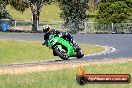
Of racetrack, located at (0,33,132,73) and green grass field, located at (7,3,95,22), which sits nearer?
racetrack, located at (0,33,132,73)

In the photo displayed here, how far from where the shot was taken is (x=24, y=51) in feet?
98.4

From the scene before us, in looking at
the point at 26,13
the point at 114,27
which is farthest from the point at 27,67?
the point at 26,13

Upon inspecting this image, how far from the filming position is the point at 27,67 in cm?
1773

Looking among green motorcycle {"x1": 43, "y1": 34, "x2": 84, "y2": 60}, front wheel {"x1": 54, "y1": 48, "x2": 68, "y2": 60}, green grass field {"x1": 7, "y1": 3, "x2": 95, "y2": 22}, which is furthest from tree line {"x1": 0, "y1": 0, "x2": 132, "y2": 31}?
green motorcycle {"x1": 43, "y1": 34, "x2": 84, "y2": 60}

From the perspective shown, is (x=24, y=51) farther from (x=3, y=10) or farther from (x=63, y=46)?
(x=3, y=10)

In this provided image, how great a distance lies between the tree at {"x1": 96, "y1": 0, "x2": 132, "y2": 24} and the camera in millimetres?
55938

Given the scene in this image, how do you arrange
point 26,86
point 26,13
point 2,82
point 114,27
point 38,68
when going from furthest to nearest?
point 26,13, point 114,27, point 38,68, point 2,82, point 26,86

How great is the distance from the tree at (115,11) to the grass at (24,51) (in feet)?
81.8

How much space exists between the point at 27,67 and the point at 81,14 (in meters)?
40.3

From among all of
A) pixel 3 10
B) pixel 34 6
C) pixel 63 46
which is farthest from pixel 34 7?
pixel 63 46

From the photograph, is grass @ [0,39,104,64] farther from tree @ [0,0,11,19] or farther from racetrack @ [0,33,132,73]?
tree @ [0,0,11,19]

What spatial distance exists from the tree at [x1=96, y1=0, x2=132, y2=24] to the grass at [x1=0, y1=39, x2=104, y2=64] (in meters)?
24.9

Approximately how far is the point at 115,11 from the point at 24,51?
28.4m

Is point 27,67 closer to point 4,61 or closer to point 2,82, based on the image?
point 2,82
